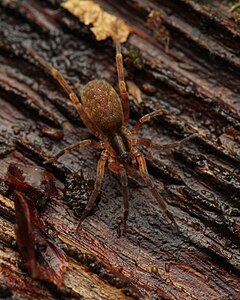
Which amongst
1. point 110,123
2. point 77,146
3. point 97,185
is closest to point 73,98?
point 110,123

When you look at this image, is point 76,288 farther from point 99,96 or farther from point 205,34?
point 205,34

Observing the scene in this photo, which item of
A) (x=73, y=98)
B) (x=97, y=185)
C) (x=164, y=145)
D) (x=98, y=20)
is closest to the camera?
(x=97, y=185)

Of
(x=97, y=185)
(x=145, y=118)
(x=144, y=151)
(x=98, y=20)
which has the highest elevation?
(x=98, y=20)

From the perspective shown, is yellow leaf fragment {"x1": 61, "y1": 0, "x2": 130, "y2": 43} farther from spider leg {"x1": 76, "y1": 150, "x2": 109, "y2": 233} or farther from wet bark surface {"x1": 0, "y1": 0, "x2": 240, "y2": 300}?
spider leg {"x1": 76, "y1": 150, "x2": 109, "y2": 233}

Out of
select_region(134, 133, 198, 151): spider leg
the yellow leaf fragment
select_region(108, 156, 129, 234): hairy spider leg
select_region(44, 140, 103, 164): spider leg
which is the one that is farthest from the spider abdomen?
the yellow leaf fragment

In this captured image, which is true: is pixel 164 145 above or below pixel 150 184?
above

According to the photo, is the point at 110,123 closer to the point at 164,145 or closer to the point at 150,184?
the point at 164,145
